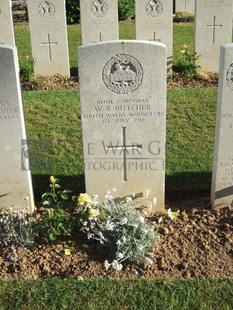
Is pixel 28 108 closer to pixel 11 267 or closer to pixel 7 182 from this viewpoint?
pixel 7 182


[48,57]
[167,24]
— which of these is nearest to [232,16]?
[167,24]

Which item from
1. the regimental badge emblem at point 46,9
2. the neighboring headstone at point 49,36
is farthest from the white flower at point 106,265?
the regimental badge emblem at point 46,9

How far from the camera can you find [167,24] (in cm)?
923

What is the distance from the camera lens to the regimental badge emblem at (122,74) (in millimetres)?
4184

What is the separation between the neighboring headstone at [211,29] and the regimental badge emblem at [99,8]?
187cm

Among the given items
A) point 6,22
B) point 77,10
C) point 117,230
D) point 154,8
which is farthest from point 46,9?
point 77,10

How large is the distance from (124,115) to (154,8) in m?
5.40

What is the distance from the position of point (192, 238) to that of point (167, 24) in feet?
19.7

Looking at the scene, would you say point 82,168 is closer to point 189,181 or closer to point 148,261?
point 189,181

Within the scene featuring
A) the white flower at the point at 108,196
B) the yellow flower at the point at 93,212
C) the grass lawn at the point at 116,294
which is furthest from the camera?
the white flower at the point at 108,196

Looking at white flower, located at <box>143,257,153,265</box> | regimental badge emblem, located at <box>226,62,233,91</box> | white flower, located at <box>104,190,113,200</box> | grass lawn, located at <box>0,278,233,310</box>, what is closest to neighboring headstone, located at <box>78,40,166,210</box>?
white flower, located at <box>104,190,113,200</box>

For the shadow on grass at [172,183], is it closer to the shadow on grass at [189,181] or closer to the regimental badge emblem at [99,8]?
the shadow on grass at [189,181]

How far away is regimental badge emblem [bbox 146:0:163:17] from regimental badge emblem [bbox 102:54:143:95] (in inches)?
211

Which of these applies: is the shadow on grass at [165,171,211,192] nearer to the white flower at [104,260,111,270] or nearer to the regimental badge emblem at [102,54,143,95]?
the regimental badge emblem at [102,54,143,95]
